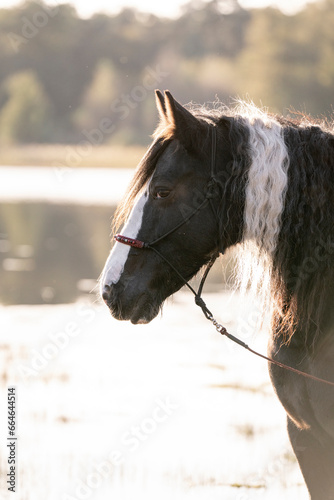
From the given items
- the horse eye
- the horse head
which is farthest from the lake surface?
the horse eye

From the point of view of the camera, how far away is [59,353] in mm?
9344

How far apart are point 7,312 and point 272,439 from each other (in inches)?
223

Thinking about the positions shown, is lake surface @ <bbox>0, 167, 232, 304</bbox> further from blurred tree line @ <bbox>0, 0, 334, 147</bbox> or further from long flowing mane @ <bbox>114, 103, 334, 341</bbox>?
blurred tree line @ <bbox>0, 0, 334, 147</bbox>

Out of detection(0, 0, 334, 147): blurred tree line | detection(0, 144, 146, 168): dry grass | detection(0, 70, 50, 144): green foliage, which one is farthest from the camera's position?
detection(0, 70, 50, 144): green foliage

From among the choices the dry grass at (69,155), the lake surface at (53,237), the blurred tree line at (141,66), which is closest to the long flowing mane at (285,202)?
the lake surface at (53,237)

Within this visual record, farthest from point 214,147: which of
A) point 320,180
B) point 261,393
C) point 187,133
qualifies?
point 261,393

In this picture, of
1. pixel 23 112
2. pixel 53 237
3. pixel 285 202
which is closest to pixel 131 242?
pixel 285 202

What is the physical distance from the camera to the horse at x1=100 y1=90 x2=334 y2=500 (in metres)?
3.68

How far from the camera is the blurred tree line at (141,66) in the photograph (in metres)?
66.6

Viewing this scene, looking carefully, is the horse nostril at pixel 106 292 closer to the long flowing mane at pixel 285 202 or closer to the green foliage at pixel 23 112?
the long flowing mane at pixel 285 202

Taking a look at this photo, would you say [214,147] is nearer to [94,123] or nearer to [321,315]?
[321,315]

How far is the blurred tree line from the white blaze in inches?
1851

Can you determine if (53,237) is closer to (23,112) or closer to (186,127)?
(186,127)

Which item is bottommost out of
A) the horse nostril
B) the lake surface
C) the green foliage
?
the green foliage
